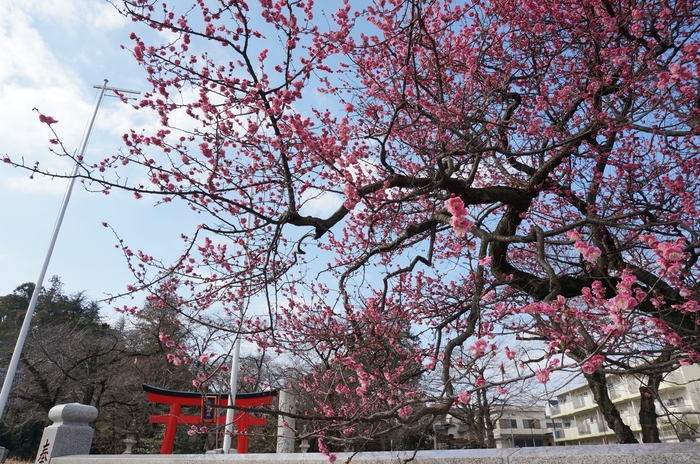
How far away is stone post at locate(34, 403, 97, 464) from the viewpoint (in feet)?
19.6

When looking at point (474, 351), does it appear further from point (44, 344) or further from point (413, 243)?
point (44, 344)

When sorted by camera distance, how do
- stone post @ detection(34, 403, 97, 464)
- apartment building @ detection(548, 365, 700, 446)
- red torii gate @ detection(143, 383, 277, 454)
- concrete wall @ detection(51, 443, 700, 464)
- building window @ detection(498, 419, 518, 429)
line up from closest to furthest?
concrete wall @ detection(51, 443, 700, 464), stone post @ detection(34, 403, 97, 464), red torii gate @ detection(143, 383, 277, 454), apartment building @ detection(548, 365, 700, 446), building window @ detection(498, 419, 518, 429)

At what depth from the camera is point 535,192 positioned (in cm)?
554

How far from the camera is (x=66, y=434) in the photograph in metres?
6.07

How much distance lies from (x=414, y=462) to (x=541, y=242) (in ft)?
7.55

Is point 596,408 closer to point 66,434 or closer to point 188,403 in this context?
point 188,403

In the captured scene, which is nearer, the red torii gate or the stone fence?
the stone fence

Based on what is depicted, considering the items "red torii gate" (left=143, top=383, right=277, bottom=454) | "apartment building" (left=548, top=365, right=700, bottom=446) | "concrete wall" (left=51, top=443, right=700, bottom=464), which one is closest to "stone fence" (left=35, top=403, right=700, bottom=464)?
"concrete wall" (left=51, top=443, right=700, bottom=464)

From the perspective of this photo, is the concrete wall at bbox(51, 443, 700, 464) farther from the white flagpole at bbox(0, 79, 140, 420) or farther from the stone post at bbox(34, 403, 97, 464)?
the white flagpole at bbox(0, 79, 140, 420)

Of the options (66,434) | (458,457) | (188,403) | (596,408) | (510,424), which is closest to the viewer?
(458,457)

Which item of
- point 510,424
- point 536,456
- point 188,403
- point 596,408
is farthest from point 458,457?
point 510,424

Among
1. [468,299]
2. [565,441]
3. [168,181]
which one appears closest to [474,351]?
[168,181]

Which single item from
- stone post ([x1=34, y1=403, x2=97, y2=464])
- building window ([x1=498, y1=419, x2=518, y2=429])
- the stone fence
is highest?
building window ([x1=498, y1=419, x2=518, y2=429])

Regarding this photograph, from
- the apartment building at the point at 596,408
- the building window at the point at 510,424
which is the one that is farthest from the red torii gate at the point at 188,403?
the building window at the point at 510,424
